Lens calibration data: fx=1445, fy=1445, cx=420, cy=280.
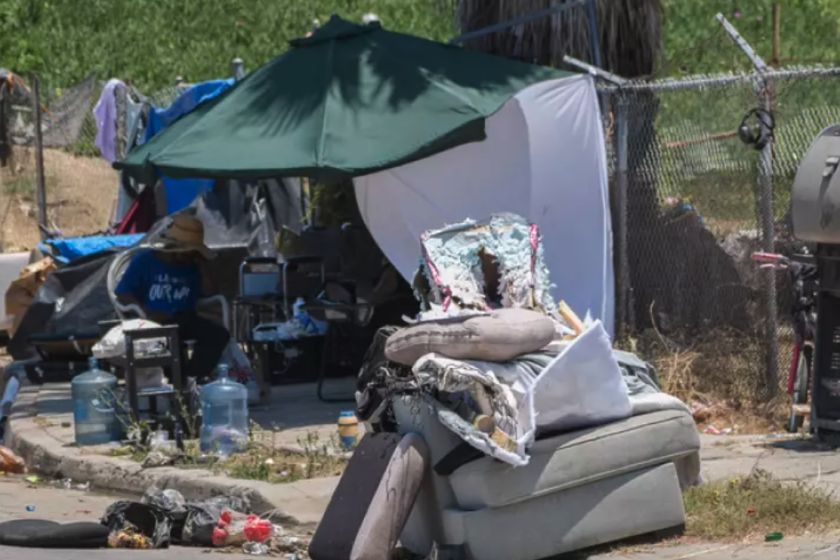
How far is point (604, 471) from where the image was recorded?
7004 mm

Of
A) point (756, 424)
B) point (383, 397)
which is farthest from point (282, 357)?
point (383, 397)

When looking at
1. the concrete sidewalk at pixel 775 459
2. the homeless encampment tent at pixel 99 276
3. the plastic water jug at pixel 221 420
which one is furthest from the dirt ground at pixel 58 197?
the concrete sidewalk at pixel 775 459

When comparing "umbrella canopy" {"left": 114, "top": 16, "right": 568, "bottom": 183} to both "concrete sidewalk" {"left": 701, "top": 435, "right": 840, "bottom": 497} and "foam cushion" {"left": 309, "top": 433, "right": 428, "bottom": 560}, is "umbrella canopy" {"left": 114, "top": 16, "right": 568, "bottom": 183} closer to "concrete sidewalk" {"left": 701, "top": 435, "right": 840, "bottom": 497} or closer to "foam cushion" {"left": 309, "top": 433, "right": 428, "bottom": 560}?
"concrete sidewalk" {"left": 701, "top": 435, "right": 840, "bottom": 497}

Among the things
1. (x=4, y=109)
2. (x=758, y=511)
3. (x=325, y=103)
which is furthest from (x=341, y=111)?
(x=4, y=109)

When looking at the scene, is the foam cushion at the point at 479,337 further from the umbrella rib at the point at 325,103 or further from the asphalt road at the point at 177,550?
the umbrella rib at the point at 325,103

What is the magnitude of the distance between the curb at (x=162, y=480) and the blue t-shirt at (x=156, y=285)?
1969mm

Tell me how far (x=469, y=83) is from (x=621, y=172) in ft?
4.75

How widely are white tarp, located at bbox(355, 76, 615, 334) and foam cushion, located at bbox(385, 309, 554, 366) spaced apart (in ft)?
14.4

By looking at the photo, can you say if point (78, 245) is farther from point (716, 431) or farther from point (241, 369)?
point (716, 431)

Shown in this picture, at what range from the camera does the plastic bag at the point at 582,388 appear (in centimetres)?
696

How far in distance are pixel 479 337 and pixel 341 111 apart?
4.54 metres

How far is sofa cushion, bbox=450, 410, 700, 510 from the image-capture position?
6.80 m

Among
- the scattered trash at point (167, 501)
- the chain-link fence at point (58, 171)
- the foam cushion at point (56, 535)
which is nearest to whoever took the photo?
the foam cushion at point (56, 535)

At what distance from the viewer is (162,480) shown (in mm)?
9242
